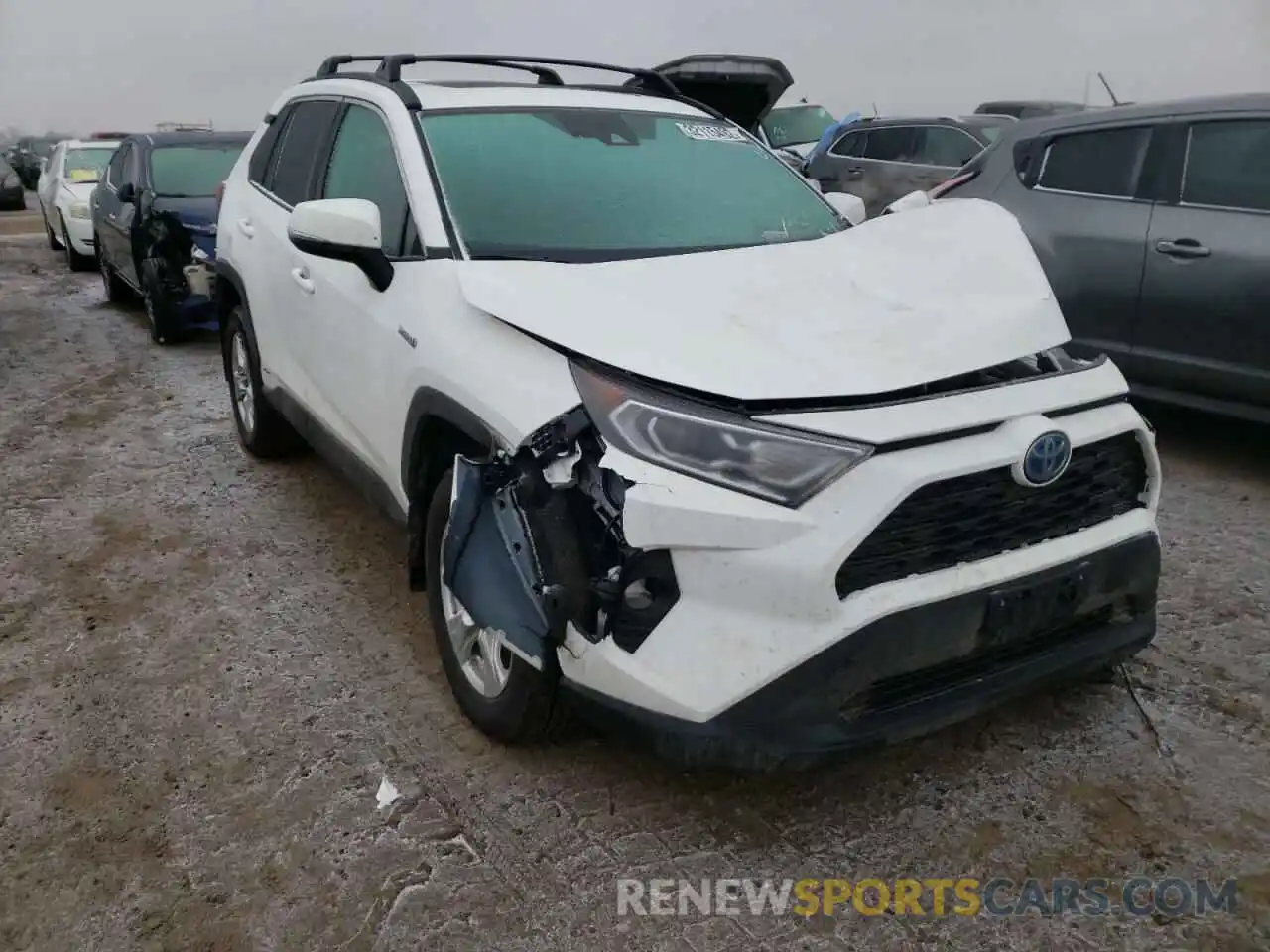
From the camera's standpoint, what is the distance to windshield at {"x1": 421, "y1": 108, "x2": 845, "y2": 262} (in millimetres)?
3084

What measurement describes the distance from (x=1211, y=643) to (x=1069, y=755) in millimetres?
877

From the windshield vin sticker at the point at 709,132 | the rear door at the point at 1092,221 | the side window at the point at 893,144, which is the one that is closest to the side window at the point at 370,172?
the windshield vin sticker at the point at 709,132

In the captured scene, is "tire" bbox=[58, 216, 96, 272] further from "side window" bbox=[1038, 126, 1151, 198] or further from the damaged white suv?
"side window" bbox=[1038, 126, 1151, 198]

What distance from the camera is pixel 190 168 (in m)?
8.72

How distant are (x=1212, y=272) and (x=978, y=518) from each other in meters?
3.07

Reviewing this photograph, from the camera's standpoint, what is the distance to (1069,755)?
2762 mm

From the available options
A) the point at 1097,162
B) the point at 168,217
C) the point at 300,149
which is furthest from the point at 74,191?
the point at 1097,162

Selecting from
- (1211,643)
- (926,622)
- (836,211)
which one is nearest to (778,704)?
(926,622)

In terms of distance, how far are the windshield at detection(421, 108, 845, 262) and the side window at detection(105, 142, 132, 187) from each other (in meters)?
6.90

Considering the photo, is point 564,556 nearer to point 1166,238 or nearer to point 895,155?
point 1166,238

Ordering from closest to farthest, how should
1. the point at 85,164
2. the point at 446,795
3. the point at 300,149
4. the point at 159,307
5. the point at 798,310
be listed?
the point at 798,310
the point at 446,795
the point at 300,149
the point at 159,307
the point at 85,164

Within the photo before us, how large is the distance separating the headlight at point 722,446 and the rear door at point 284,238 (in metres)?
1.96

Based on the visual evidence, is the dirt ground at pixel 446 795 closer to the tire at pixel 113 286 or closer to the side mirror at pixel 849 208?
the side mirror at pixel 849 208

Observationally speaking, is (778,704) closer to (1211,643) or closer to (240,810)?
(240,810)
